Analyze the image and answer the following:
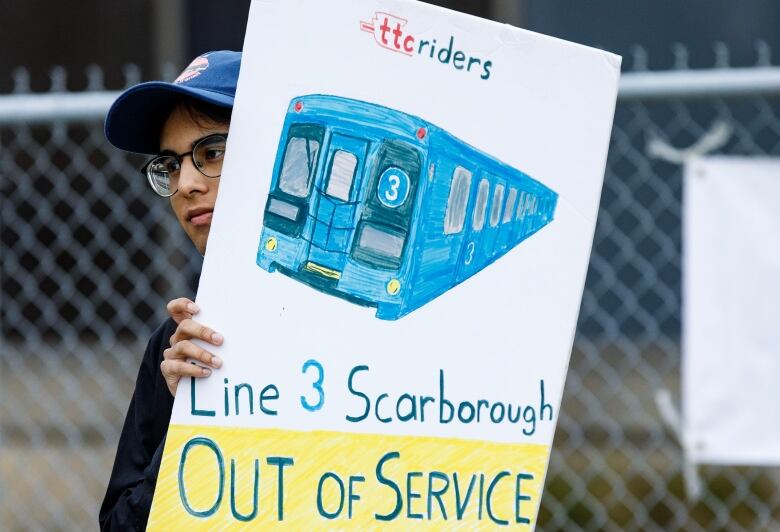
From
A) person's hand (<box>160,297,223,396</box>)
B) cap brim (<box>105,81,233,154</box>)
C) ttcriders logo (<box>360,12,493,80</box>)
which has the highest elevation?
ttcriders logo (<box>360,12,493,80</box>)

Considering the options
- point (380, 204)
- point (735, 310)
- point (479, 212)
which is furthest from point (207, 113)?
point (735, 310)

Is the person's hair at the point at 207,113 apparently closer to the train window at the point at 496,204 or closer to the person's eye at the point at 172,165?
the person's eye at the point at 172,165

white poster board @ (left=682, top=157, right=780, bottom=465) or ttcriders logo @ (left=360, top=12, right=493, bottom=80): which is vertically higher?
ttcriders logo @ (left=360, top=12, right=493, bottom=80)

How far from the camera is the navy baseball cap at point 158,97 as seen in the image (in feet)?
5.66

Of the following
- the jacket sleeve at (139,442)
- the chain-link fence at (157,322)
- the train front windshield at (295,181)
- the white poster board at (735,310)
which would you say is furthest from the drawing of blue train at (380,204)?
the chain-link fence at (157,322)

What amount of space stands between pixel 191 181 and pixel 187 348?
0.24 meters

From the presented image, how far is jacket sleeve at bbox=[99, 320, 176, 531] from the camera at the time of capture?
5.79 feet

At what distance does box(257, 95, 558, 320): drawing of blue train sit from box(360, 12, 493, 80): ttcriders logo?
3.3 inches

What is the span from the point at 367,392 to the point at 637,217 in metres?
2.57

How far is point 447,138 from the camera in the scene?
166 centimetres

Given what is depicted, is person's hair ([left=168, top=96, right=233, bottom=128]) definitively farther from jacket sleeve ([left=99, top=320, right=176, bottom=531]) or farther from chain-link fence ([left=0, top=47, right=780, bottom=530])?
chain-link fence ([left=0, top=47, right=780, bottom=530])

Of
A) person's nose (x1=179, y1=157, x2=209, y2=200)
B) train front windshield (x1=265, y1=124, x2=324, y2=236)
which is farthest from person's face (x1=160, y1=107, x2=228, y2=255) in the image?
train front windshield (x1=265, y1=124, x2=324, y2=236)

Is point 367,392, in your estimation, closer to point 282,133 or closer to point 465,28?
point 282,133

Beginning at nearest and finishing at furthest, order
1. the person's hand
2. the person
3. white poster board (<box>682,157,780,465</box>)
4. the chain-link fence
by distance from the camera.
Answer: the person's hand → the person → white poster board (<box>682,157,780,465</box>) → the chain-link fence
